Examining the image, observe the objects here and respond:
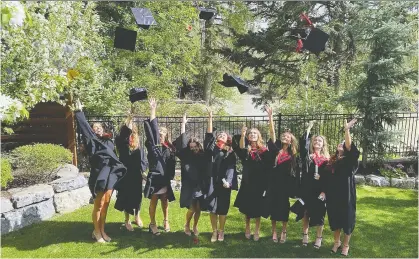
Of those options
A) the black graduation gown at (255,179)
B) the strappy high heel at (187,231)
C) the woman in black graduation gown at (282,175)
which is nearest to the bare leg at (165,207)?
the strappy high heel at (187,231)

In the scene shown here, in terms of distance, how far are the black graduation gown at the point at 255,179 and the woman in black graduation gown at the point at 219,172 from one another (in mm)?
156

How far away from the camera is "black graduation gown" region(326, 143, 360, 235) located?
194 inches

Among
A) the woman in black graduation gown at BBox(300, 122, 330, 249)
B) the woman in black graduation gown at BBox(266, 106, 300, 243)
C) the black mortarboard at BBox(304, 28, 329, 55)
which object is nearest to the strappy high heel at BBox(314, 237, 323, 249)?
the woman in black graduation gown at BBox(300, 122, 330, 249)

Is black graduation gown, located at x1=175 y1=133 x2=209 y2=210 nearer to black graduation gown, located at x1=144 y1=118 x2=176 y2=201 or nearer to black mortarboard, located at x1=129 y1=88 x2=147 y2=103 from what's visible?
black graduation gown, located at x1=144 y1=118 x2=176 y2=201

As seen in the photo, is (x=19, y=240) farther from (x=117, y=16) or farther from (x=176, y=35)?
(x=117, y=16)

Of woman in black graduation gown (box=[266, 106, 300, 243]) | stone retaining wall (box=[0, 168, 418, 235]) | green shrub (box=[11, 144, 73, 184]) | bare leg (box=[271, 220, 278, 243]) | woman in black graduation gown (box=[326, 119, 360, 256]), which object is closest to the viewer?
woman in black graduation gown (box=[326, 119, 360, 256])

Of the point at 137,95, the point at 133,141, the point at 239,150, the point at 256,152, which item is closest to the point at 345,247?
the point at 256,152

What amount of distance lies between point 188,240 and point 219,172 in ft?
3.59

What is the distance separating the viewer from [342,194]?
4957 millimetres

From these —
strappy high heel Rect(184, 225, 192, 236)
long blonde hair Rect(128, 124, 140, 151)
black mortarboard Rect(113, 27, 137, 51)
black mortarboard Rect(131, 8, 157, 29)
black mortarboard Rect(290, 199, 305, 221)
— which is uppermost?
black mortarboard Rect(131, 8, 157, 29)

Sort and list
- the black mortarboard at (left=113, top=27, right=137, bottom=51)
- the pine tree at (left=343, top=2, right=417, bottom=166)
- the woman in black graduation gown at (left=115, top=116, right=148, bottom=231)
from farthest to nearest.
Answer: the pine tree at (left=343, top=2, right=417, bottom=166), the black mortarboard at (left=113, top=27, right=137, bottom=51), the woman in black graduation gown at (left=115, top=116, right=148, bottom=231)

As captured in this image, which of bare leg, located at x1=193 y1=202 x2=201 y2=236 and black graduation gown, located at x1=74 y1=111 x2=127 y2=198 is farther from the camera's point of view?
bare leg, located at x1=193 y1=202 x2=201 y2=236

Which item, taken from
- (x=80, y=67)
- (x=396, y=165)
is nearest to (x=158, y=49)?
(x=80, y=67)

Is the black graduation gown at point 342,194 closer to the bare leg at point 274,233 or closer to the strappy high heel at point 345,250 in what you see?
the strappy high heel at point 345,250
